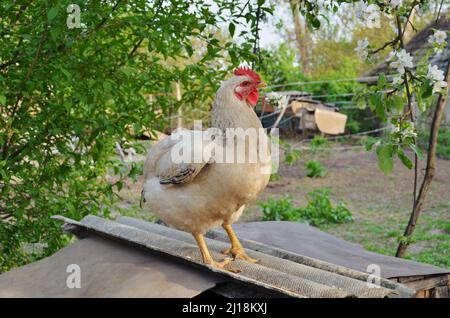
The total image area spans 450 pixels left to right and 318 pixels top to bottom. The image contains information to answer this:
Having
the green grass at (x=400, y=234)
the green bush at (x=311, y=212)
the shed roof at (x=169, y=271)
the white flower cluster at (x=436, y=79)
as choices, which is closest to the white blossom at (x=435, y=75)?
the white flower cluster at (x=436, y=79)

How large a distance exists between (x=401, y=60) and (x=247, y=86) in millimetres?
884

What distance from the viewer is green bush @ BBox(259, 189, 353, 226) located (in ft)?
26.5

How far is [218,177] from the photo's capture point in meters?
2.52

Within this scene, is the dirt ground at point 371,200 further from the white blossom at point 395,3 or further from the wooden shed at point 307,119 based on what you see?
the white blossom at point 395,3

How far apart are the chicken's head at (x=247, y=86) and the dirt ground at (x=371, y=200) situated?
303cm

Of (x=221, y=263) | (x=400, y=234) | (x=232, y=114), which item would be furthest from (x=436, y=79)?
(x=400, y=234)

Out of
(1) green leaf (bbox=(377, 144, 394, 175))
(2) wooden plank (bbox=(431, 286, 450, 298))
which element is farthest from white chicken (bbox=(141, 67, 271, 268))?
(2) wooden plank (bbox=(431, 286, 450, 298))

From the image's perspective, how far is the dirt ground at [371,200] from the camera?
703 cm

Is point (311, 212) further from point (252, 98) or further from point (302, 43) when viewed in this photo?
point (302, 43)

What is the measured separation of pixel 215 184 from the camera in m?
2.54

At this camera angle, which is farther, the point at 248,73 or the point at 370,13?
the point at 370,13

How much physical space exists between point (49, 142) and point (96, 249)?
4.25 ft

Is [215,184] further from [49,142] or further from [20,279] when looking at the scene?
[49,142]
